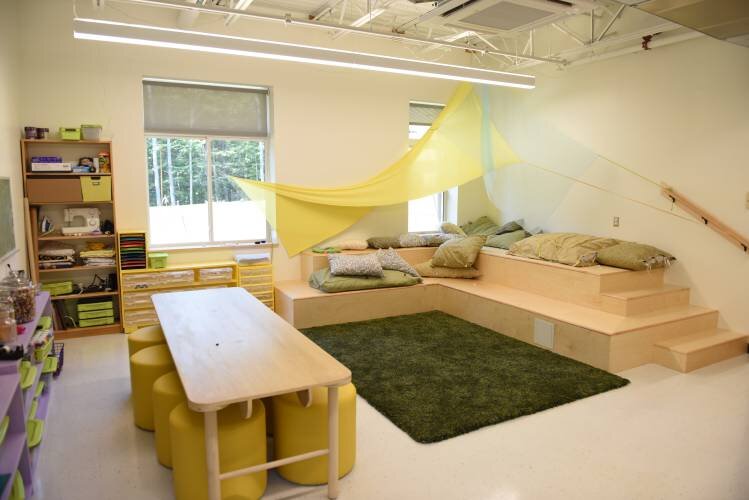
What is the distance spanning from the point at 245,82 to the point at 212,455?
14.4 ft

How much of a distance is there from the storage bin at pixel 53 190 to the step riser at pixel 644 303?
15.8 ft

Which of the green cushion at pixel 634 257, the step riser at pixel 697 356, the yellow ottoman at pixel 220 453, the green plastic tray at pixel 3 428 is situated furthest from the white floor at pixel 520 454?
the green cushion at pixel 634 257

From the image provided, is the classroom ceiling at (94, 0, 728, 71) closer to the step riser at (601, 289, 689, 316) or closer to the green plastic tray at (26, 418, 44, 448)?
the step riser at (601, 289, 689, 316)

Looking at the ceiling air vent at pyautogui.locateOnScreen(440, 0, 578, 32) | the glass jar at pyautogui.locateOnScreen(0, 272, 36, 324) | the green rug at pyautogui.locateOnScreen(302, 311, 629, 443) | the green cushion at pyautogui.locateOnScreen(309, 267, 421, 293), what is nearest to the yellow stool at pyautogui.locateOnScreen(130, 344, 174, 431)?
the glass jar at pyautogui.locateOnScreen(0, 272, 36, 324)

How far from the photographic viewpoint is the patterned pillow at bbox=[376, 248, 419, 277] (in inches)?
227

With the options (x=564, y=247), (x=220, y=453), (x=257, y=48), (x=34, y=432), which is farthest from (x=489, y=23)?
(x=34, y=432)

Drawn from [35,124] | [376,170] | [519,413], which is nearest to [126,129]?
[35,124]

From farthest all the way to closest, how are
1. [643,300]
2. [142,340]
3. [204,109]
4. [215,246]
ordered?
[215,246], [204,109], [643,300], [142,340]

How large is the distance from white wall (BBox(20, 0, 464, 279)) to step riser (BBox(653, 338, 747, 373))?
3.39 metres

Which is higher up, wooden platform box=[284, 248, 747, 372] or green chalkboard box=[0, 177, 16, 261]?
green chalkboard box=[0, 177, 16, 261]

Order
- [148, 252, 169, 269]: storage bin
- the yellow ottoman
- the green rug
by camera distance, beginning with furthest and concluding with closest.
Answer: [148, 252, 169, 269]: storage bin < the green rug < the yellow ottoman

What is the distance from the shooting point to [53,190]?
468cm

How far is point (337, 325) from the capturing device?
5.21 metres

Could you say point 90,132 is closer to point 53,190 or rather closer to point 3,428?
point 53,190
